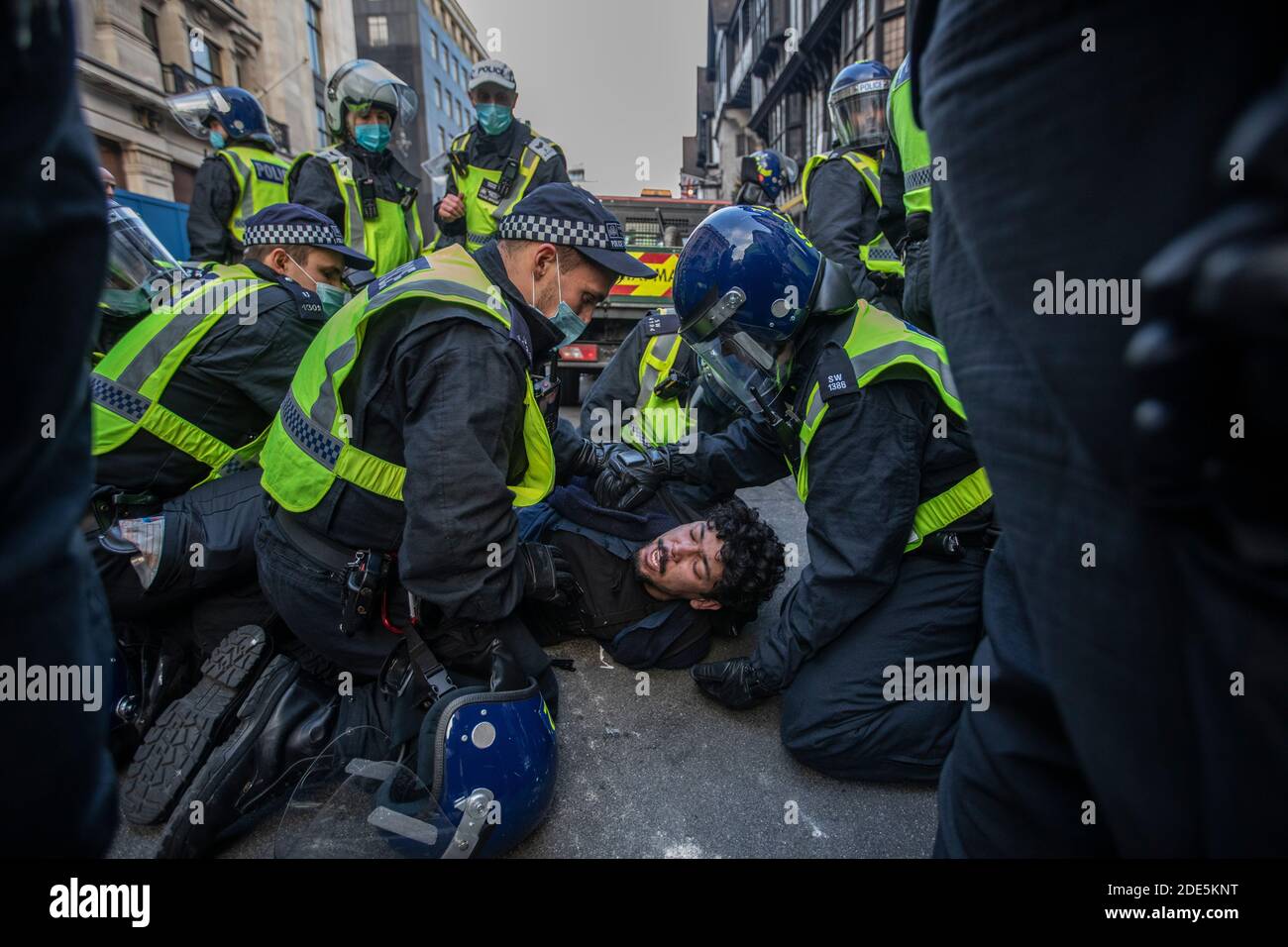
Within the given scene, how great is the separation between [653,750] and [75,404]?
5.98 ft

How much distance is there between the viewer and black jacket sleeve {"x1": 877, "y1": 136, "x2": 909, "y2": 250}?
3.49 meters

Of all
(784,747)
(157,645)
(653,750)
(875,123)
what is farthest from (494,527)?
(875,123)

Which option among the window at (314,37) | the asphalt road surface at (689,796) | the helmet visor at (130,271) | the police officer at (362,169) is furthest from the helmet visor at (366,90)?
the window at (314,37)

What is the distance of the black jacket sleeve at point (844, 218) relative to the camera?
3.76m

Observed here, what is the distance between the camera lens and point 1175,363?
0.41 m

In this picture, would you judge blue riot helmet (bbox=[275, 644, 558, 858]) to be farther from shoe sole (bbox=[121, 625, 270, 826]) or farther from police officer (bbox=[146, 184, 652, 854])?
shoe sole (bbox=[121, 625, 270, 826])

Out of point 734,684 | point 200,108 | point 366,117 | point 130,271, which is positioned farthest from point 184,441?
point 200,108

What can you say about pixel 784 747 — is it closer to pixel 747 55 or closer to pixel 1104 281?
pixel 1104 281

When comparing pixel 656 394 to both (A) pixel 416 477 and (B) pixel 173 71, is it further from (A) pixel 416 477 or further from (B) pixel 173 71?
(B) pixel 173 71

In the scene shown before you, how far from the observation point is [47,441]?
21.2 inches

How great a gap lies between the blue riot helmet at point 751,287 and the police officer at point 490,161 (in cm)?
300

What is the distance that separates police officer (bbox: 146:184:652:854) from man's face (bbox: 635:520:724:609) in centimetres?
46

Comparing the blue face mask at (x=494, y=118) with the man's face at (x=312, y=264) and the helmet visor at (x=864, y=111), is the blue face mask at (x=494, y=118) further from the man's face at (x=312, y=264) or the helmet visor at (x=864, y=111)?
the man's face at (x=312, y=264)

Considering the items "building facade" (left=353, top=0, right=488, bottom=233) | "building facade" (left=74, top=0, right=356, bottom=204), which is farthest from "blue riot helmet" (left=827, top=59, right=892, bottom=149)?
"building facade" (left=353, top=0, right=488, bottom=233)
